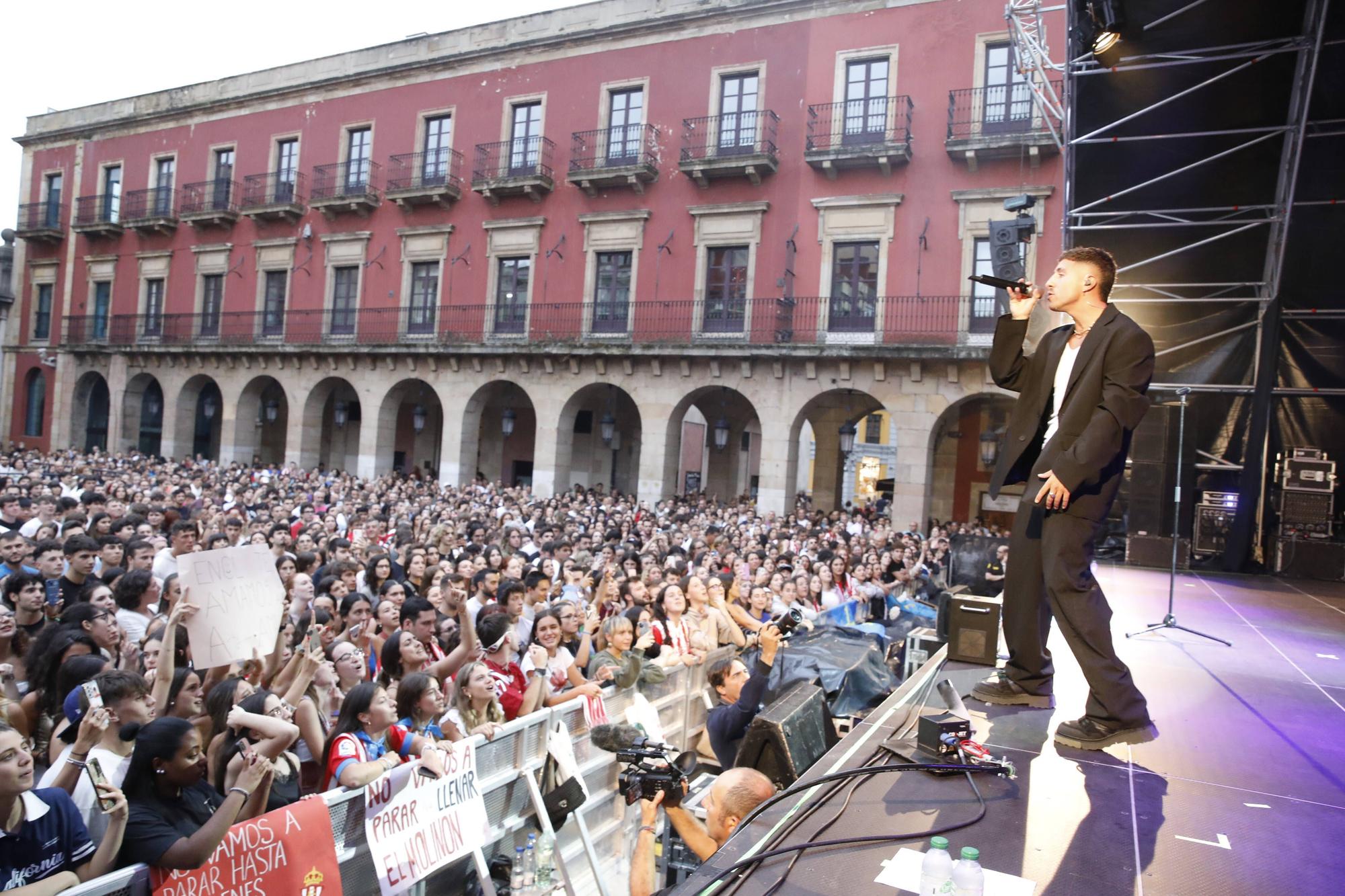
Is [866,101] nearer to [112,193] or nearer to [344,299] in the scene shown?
[344,299]

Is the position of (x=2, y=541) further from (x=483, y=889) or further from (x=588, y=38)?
(x=588, y=38)

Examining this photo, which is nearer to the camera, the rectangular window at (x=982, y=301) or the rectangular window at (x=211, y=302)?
the rectangular window at (x=982, y=301)

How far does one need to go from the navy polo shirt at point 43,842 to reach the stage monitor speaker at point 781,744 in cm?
259

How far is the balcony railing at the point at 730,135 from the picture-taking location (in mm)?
20062

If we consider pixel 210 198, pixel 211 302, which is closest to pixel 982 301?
pixel 211 302

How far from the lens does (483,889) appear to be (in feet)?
14.9

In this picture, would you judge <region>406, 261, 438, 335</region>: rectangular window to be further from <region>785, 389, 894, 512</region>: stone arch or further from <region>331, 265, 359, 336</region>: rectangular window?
<region>785, 389, 894, 512</region>: stone arch

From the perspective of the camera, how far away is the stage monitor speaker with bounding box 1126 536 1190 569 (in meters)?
10.6

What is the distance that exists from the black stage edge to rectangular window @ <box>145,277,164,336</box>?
3102 cm

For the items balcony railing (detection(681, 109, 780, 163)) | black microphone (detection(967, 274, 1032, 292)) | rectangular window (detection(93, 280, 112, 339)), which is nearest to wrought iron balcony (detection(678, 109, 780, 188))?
balcony railing (detection(681, 109, 780, 163))

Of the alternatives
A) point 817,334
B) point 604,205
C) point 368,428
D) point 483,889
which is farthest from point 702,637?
point 368,428

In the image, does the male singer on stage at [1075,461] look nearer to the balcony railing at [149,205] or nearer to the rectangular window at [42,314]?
the balcony railing at [149,205]

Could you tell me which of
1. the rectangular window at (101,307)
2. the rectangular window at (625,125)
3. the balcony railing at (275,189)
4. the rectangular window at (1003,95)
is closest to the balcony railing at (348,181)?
the balcony railing at (275,189)

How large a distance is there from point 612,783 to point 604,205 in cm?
1820
